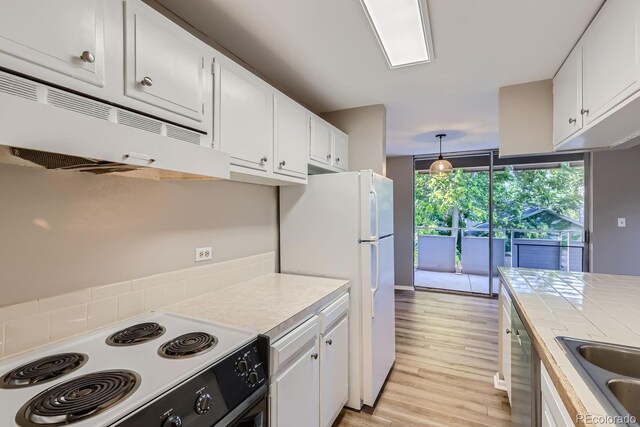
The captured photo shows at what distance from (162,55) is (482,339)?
149 inches

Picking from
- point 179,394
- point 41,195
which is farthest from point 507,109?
point 41,195

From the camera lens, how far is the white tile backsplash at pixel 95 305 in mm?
1048

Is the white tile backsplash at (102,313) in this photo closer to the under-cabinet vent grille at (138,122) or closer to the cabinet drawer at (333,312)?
the under-cabinet vent grille at (138,122)

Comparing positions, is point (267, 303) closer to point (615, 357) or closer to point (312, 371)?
point (312, 371)

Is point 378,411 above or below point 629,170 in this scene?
below

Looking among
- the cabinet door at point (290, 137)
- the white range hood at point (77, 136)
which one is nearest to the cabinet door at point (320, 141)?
the cabinet door at point (290, 137)

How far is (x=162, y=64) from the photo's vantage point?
1.20 m

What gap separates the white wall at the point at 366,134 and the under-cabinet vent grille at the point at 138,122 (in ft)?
6.64

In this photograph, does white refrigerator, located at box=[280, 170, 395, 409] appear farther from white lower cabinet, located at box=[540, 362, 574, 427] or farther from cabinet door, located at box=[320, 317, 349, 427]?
white lower cabinet, located at box=[540, 362, 574, 427]

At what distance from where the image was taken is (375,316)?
2188 mm

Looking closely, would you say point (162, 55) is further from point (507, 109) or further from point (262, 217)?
point (507, 109)

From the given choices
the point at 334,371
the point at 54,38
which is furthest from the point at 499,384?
the point at 54,38

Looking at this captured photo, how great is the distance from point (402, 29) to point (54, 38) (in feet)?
5.23

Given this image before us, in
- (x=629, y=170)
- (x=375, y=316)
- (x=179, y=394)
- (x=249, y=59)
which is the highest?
(x=249, y=59)
